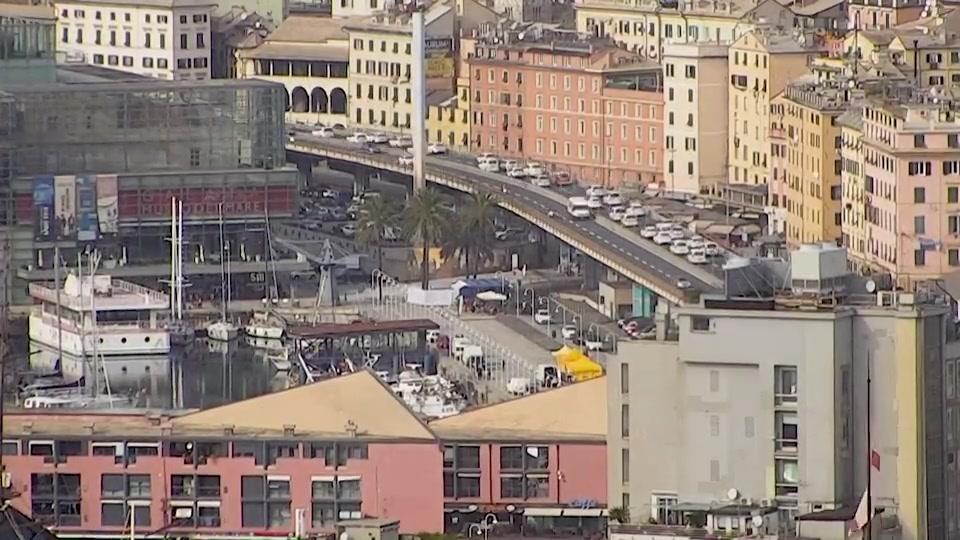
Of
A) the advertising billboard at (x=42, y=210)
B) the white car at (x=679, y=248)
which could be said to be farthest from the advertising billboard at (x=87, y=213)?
the white car at (x=679, y=248)

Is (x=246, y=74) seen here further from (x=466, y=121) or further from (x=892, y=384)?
(x=892, y=384)

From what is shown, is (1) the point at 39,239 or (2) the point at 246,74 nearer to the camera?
(1) the point at 39,239

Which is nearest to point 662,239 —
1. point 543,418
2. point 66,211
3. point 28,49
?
point 66,211

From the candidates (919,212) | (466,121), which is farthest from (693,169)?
(919,212)

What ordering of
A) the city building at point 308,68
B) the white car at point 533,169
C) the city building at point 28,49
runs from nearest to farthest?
the city building at point 28,49, the white car at point 533,169, the city building at point 308,68

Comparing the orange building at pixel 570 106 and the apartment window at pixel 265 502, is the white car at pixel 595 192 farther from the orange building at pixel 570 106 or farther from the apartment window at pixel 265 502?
the apartment window at pixel 265 502

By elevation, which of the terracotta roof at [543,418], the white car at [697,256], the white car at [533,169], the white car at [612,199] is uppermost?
the terracotta roof at [543,418]
